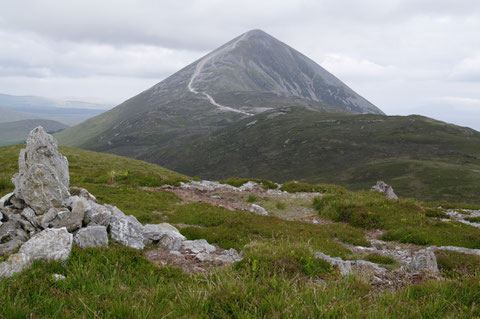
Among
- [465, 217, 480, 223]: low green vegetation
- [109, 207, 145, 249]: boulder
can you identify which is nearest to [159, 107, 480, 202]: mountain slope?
[465, 217, 480, 223]: low green vegetation

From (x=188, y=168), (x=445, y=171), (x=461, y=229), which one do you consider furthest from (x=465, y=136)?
(x=461, y=229)

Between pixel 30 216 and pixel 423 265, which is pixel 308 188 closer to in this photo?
pixel 423 265

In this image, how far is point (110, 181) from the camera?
25.3m

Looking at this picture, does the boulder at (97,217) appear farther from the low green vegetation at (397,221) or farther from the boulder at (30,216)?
the low green vegetation at (397,221)

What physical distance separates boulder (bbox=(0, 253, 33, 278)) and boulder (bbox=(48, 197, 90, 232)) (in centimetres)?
256

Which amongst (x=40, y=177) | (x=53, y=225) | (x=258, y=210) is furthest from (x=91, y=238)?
(x=258, y=210)

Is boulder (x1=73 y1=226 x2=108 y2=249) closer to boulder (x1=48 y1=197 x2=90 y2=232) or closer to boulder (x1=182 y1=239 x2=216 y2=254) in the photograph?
boulder (x1=48 y1=197 x2=90 y2=232)

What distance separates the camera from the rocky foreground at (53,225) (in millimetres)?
7016

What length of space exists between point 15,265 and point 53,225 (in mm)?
3445

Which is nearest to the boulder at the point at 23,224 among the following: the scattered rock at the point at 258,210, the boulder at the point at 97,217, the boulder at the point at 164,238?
the boulder at the point at 97,217

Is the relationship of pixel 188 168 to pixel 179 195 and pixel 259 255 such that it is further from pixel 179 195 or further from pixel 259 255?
pixel 259 255

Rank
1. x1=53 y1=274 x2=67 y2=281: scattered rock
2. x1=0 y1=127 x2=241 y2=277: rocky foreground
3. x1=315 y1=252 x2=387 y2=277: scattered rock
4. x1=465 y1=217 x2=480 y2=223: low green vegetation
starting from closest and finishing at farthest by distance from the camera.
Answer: x1=53 y1=274 x2=67 y2=281: scattered rock < x1=0 y1=127 x2=241 y2=277: rocky foreground < x1=315 y1=252 x2=387 y2=277: scattered rock < x1=465 y1=217 x2=480 y2=223: low green vegetation

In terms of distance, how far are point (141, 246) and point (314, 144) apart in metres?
180

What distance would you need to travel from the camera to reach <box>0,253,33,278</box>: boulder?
6.03m
